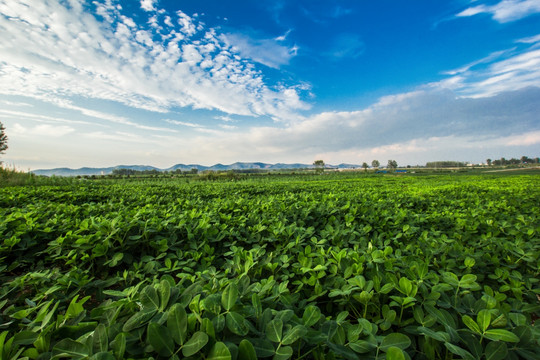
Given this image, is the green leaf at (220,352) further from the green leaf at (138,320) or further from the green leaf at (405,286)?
the green leaf at (405,286)

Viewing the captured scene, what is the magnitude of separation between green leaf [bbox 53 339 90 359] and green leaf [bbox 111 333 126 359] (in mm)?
72

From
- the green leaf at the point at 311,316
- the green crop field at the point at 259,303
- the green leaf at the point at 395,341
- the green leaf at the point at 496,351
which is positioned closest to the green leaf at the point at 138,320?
the green crop field at the point at 259,303

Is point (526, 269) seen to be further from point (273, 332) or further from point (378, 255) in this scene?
point (273, 332)

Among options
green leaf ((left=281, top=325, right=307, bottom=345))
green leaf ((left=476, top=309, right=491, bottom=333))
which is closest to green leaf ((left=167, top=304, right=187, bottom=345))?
green leaf ((left=281, top=325, right=307, bottom=345))

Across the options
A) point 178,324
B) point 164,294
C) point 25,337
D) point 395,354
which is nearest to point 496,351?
point 395,354

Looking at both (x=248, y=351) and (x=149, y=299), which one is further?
(x=149, y=299)

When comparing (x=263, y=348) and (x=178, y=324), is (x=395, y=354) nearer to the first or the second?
(x=263, y=348)

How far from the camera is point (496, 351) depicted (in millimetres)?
816

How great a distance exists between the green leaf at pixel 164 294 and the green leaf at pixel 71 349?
241 mm

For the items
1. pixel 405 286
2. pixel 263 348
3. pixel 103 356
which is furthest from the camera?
pixel 405 286

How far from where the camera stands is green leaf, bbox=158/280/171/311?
89 centimetres

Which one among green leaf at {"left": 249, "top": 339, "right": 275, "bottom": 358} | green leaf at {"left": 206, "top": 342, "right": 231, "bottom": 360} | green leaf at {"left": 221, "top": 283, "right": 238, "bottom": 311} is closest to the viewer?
green leaf at {"left": 206, "top": 342, "right": 231, "bottom": 360}

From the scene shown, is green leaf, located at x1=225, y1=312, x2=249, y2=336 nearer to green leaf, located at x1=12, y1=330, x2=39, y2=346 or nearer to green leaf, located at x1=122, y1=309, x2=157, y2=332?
green leaf, located at x1=122, y1=309, x2=157, y2=332

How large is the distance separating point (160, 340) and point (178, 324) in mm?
65
